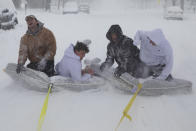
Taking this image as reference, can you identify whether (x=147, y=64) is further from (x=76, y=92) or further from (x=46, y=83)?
(x=46, y=83)

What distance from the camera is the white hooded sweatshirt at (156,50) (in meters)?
4.48

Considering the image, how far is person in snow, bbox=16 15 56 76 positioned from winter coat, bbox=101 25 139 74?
1147 millimetres

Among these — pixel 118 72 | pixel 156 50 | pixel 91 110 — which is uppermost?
pixel 156 50

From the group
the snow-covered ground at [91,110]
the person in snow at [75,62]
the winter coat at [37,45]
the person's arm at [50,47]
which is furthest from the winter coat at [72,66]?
the winter coat at [37,45]

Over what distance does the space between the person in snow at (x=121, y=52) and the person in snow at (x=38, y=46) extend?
110 centimetres

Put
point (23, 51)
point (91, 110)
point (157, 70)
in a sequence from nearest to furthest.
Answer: point (91, 110) < point (23, 51) < point (157, 70)

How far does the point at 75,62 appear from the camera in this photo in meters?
4.41

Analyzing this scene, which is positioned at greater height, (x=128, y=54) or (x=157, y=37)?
(x=157, y=37)

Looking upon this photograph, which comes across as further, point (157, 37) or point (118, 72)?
point (118, 72)

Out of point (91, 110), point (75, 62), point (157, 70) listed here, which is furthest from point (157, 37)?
point (91, 110)

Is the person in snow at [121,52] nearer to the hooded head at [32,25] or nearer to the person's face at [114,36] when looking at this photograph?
the person's face at [114,36]

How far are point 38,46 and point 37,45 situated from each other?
31 millimetres

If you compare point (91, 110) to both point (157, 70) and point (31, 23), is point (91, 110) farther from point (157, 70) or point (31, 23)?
point (31, 23)

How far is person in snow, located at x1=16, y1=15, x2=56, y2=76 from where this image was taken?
488cm
